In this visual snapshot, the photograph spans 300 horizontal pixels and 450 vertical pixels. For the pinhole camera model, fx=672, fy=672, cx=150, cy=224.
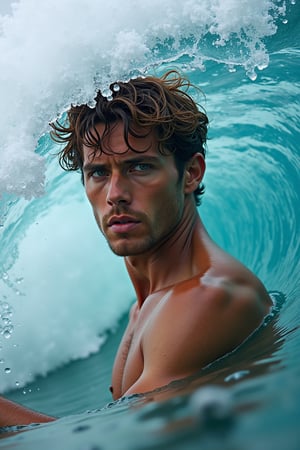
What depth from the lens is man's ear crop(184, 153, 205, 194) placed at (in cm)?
Answer: 266

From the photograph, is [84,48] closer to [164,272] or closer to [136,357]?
[164,272]

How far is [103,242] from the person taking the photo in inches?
222

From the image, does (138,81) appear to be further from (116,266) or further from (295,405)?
(116,266)

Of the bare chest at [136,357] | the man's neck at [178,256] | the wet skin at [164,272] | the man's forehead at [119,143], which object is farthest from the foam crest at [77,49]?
the bare chest at [136,357]

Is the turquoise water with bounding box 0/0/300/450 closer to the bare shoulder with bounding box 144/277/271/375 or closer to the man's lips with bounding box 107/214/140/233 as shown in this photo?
the bare shoulder with bounding box 144/277/271/375

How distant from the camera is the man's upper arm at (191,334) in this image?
6.35ft

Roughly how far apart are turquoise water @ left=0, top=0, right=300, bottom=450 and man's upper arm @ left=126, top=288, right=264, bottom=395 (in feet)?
0.25

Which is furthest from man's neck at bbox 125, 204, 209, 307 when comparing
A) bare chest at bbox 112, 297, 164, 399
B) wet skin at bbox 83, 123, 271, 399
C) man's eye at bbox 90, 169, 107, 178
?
man's eye at bbox 90, 169, 107, 178

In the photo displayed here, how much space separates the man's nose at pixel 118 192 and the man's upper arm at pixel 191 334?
1.37 ft

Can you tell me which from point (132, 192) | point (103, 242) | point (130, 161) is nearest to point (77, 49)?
point (130, 161)

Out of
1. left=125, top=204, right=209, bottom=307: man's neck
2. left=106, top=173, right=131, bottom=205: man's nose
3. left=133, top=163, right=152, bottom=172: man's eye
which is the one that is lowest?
left=125, top=204, right=209, bottom=307: man's neck

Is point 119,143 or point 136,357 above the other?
point 119,143

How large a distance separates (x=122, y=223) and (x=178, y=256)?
320mm

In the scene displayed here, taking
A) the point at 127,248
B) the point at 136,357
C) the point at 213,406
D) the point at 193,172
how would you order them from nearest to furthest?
the point at 213,406, the point at 136,357, the point at 127,248, the point at 193,172
